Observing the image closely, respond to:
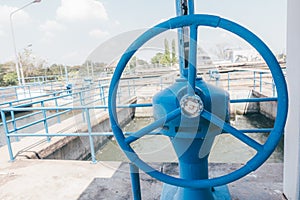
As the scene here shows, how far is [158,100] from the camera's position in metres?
0.99

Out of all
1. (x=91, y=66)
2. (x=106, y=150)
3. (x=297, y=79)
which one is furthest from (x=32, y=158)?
(x=297, y=79)

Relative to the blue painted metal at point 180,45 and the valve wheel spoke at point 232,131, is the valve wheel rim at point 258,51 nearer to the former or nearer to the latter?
the valve wheel spoke at point 232,131

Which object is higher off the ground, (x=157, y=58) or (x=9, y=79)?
(x=157, y=58)

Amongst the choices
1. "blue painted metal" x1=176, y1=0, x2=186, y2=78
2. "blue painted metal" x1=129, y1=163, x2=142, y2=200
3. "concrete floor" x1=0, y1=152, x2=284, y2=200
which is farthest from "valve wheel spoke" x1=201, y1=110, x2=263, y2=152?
"concrete floor" x1=0, y1=152, x2=284, y2=200

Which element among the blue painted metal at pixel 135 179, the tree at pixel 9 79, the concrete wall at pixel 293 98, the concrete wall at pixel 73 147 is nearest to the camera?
the blue painted metal at pixel 135 179

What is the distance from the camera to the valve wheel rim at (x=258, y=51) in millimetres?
731

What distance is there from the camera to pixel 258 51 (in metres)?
0.74

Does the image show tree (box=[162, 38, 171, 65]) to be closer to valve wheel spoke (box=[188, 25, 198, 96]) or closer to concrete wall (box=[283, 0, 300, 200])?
valve wheel spoke (box=[188, 25, 198, 96])

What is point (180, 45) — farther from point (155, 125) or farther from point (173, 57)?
point (155, 125)

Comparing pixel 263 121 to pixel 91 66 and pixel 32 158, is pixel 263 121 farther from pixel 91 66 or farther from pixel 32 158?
pixel 91 66

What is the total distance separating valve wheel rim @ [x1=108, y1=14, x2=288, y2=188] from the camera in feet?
2.40

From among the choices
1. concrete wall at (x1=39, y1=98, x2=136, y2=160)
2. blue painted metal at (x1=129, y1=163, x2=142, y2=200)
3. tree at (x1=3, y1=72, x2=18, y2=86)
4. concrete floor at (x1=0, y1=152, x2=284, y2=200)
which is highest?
tree at (x1=3, y1=72, x2=18, y2=86)

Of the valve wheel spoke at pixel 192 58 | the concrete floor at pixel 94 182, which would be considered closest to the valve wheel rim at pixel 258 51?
the valve wheel spoke at pixel 192 58

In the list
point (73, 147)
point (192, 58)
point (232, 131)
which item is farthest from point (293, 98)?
point (73, 147)
